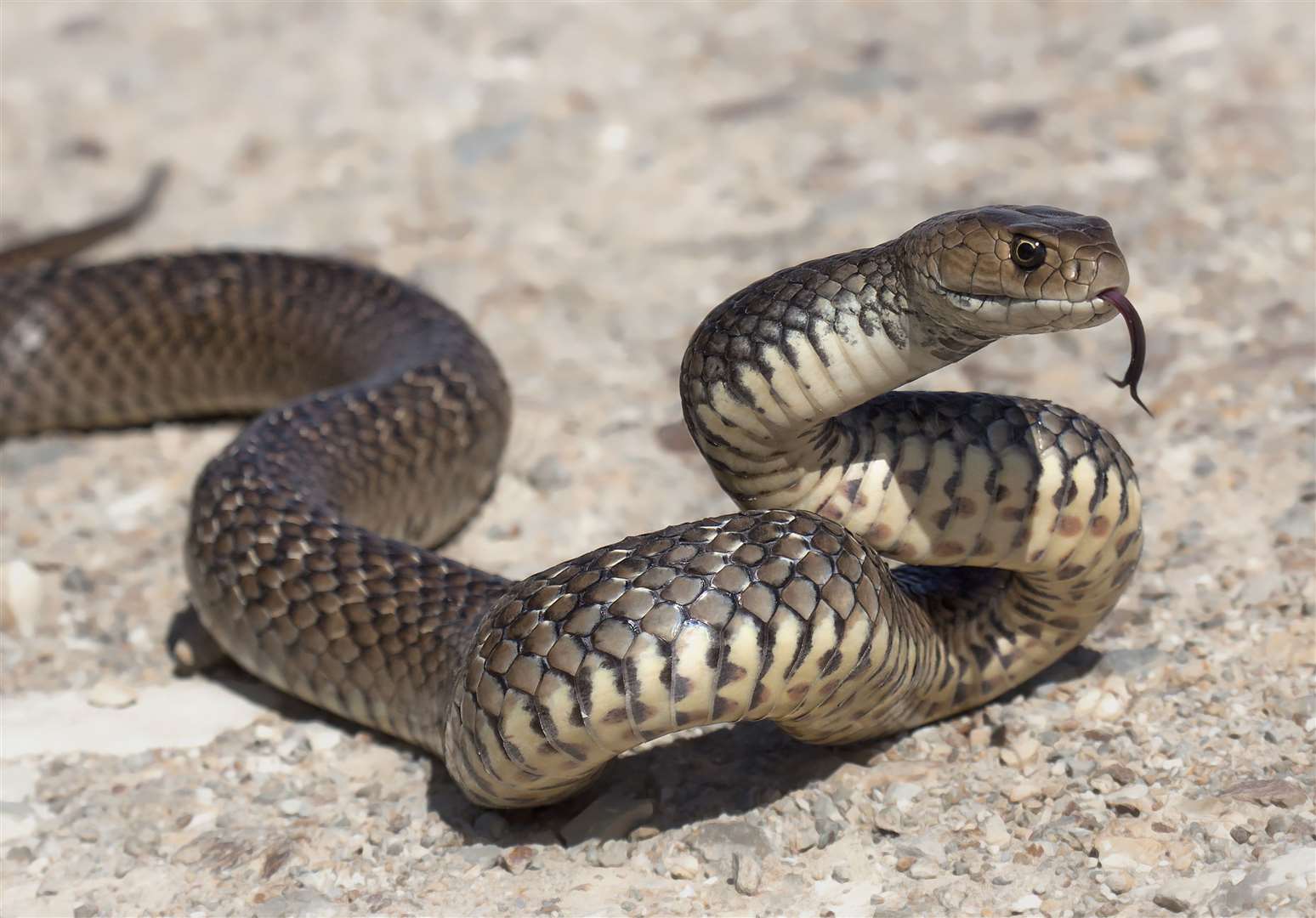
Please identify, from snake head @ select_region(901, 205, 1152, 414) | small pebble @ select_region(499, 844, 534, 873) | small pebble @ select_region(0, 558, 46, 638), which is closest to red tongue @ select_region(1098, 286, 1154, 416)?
snake head @ select_region(901, 205, 1152, 414)

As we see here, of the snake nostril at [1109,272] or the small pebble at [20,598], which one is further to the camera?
the small pebble at [20,598]

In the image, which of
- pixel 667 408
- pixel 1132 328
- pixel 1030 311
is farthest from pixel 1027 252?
pixel 667 408

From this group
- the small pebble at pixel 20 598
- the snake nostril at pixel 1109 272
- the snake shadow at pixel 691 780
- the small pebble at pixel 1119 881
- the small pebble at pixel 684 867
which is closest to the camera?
the snake nostril at pixel 1109 272

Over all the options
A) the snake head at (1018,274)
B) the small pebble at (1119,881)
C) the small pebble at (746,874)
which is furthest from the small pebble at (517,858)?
the snake head at (1018,274)

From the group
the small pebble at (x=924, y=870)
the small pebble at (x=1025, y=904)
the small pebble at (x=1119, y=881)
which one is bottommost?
the small pebble at (x=924, y=870)

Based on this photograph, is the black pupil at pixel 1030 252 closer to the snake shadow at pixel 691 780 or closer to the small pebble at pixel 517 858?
the snake shadow at pixel 691 780

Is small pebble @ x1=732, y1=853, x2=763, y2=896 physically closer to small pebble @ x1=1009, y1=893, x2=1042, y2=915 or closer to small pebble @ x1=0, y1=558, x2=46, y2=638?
small pebble @ x1=1009, y1=893, x2=1042, y2=915

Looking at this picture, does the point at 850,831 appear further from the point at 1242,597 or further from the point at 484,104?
the point at 484,104

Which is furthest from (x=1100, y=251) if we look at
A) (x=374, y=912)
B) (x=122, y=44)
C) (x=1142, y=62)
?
(x=122, y=44)
